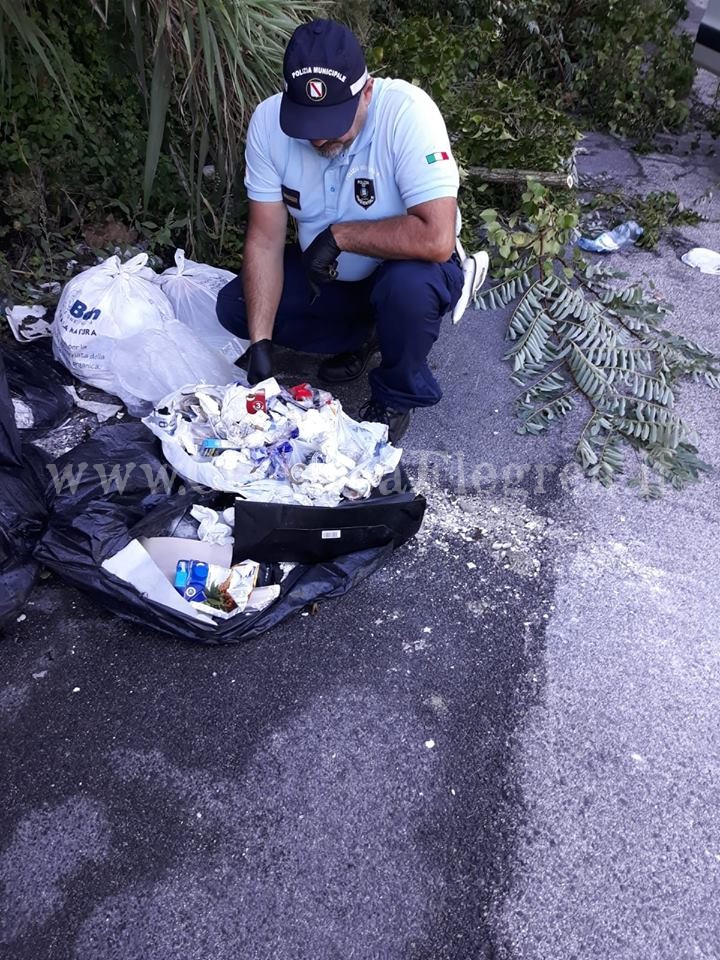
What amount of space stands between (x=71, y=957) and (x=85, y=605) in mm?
886

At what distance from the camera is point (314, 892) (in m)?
1.53

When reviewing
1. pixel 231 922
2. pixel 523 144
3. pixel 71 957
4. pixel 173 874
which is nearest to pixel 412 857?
pixel 231 922

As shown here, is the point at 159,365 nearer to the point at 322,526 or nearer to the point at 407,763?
the point at 322,526

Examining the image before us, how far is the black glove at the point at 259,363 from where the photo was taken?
2.45 meters

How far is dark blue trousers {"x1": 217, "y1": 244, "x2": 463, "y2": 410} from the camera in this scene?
234 cm

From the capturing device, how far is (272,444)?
2201 mm

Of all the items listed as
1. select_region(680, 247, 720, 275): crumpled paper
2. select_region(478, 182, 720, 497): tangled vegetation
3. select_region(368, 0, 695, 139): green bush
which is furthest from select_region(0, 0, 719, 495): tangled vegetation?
select_region(368, 0, 695, 139): green bush

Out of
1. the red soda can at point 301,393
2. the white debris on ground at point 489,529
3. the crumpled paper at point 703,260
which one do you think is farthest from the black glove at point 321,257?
the crumpled paper at point 703,260

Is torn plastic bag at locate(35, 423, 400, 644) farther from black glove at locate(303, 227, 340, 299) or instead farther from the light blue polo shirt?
the light blue polo shirt

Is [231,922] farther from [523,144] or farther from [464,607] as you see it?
[523,144]

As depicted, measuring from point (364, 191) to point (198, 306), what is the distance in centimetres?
85

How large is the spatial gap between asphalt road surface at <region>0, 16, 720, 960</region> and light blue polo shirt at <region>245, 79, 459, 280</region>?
0.98m

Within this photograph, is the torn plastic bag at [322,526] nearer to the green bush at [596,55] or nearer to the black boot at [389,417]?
the black boot at [389,417]

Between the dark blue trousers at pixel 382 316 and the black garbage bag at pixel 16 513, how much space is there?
887mm
